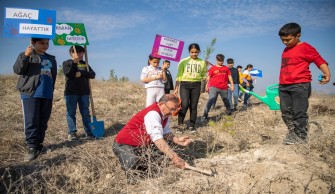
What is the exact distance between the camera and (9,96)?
8977 millimetres

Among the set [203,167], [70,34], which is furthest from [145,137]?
[70,34]

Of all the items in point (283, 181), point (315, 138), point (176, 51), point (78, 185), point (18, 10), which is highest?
point (18, 10)

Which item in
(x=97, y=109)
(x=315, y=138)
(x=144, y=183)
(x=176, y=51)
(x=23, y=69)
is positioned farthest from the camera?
(x=97, y=109)

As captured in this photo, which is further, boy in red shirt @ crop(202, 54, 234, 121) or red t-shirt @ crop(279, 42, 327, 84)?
boy in red shirt @ crop(202, 54, 234, 121)

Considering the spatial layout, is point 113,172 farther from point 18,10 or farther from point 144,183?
point 18,10

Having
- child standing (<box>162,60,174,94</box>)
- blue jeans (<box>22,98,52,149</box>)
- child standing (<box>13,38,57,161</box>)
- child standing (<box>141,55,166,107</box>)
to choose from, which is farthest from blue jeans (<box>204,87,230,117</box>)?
blue jeans (<box>22,98,52,149</box>)

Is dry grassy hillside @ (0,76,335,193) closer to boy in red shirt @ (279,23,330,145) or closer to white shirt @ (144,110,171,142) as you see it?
boy in red shirt @ (279,23,330,145)

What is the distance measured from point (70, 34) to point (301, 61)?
3.79 m

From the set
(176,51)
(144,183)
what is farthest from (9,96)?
(144,183)

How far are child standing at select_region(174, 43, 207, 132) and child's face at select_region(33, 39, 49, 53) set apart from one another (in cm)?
244

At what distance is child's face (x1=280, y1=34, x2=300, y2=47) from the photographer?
318 centimetres

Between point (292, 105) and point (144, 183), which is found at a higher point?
point (292, 105)

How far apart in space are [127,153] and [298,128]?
7.15 ft

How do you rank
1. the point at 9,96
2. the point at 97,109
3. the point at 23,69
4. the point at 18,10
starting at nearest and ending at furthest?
the point at 23,69, the point at 18,10, the point at 97,109, the point at 9,96
